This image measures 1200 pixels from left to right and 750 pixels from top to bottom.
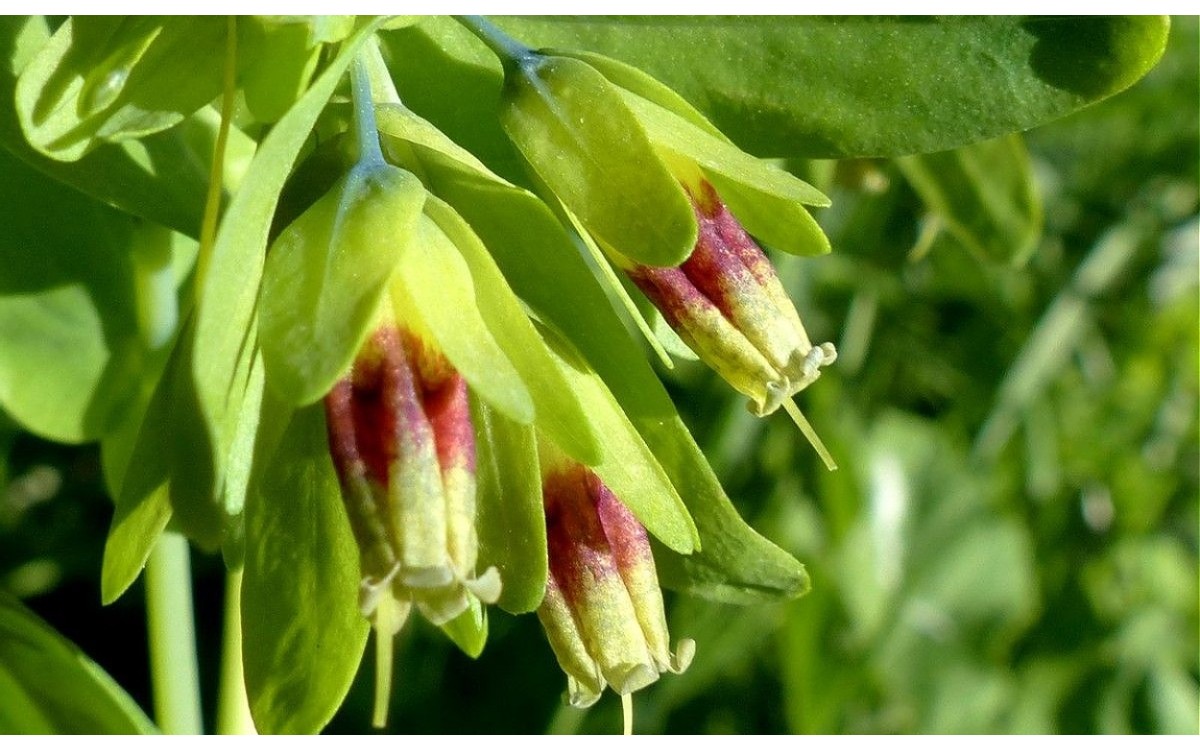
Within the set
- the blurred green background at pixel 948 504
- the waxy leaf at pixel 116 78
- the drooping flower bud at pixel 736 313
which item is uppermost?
the waxy leaf at pixel 116 78

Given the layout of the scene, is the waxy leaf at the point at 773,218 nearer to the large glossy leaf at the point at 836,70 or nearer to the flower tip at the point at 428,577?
the large glossy leaf at the point at 836,70

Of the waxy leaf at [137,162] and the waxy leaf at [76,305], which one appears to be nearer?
the waxy leaf at [137,162]

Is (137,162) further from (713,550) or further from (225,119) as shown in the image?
(713,550)

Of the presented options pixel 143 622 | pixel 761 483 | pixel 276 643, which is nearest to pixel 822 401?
pixel 761 483

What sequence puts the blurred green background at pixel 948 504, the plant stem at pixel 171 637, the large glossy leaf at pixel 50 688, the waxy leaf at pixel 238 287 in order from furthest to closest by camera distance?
the blurred green background at pixel 948 504
the plant stem at pixel 171 637
the large glossy leaf at pixel 50 688
the waxy leaf at pixel 238 287

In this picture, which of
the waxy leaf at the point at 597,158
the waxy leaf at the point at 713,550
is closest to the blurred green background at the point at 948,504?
the waxy leaf at the point at 713,550
